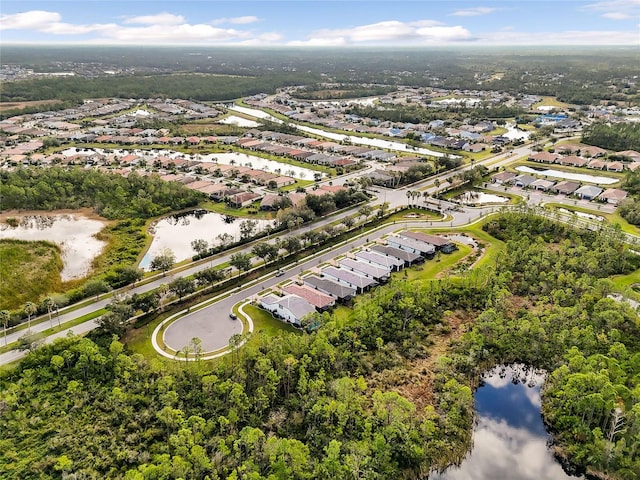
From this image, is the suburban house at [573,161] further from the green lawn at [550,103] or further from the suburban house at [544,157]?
the green lawn at [550,103]

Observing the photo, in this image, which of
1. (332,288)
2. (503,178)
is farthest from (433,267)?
(503,178)

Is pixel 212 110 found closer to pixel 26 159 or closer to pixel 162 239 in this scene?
pixel 26 159

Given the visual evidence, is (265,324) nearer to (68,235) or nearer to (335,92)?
(68,235)

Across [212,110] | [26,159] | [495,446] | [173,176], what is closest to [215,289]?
[495,446]

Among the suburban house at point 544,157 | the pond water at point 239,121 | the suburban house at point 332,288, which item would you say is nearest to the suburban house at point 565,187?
the suburban house at point 544,157

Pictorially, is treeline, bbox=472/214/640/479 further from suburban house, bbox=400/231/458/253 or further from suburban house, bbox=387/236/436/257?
suburban house, bbox=387/236/436/257

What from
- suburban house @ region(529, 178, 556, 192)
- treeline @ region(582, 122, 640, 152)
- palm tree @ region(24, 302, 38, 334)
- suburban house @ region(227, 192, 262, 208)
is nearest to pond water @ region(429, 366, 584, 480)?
palm tree @ region(24, 302, 38, 334)
